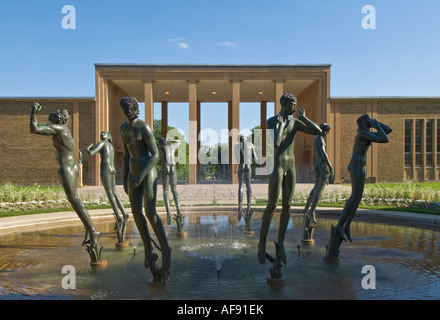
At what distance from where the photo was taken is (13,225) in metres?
8.38

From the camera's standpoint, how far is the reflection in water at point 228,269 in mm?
3854

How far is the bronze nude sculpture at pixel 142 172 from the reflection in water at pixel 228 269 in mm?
443

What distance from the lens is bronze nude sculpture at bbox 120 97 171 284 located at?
12.9 ft

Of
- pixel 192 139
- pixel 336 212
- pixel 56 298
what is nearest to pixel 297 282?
pixel 56 298

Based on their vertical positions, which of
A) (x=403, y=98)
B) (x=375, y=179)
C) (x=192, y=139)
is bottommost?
(x=375, y=179)

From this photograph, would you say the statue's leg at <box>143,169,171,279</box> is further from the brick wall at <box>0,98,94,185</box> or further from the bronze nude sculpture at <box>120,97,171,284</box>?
the brick wall at <box>0,98,94,185</box>

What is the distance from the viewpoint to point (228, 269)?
15.8 ft

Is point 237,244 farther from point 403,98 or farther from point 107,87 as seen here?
point 403,98

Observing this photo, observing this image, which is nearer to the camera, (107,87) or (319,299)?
(319,299)

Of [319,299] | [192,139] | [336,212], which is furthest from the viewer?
[192,139]

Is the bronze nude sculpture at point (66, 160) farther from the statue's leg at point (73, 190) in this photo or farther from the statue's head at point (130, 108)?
the statue's head at point (130, 108)

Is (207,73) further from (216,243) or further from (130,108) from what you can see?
(130,108)

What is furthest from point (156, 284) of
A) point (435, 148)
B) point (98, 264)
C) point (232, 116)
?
point (435, 148)
